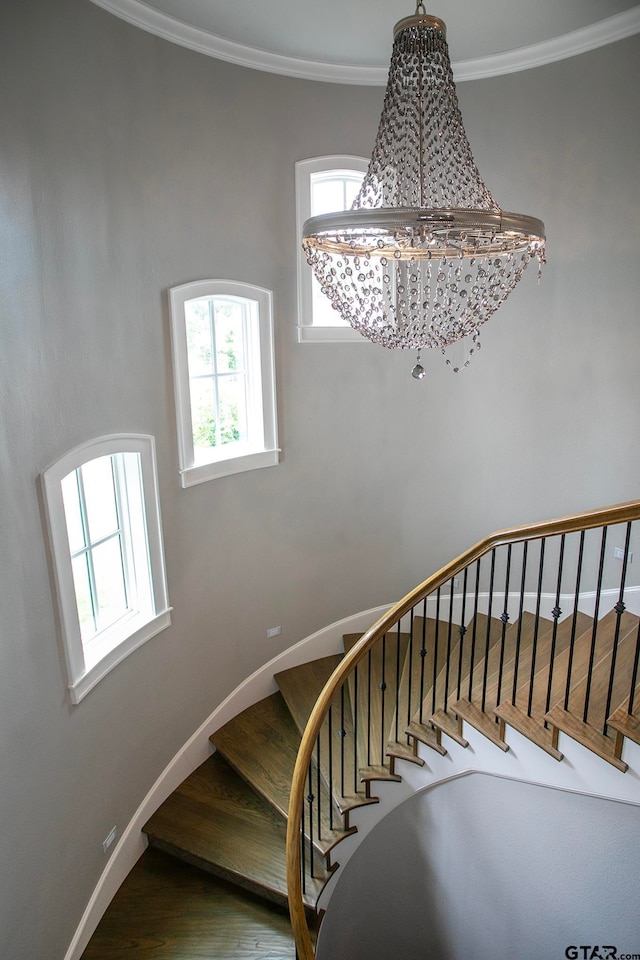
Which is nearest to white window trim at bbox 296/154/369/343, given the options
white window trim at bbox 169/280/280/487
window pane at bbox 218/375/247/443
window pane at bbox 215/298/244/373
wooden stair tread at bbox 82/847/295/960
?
white window trim at bbox 169/280/280/487

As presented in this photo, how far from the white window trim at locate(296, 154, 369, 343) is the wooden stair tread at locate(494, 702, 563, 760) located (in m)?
2.84

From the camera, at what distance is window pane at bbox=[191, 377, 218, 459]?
4500 millimetres

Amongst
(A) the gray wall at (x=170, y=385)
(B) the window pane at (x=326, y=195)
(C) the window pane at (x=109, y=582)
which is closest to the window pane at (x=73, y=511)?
(C) the window pane at (x=109, y=582)

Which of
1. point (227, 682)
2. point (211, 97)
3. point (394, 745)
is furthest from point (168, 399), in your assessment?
point (394, 745)

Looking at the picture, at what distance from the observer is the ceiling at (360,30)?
3680 mm

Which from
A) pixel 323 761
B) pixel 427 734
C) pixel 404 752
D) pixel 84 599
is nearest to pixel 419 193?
pixel 84 599

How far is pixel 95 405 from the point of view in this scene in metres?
3.43

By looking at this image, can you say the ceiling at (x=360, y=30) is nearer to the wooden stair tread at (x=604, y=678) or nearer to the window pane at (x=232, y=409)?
the window pane at (x=232, y=409)

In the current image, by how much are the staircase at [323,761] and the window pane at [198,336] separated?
2.14 meters

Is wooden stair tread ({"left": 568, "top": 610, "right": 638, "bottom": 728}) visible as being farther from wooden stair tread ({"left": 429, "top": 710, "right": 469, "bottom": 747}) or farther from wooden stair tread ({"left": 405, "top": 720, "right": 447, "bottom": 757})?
→ wooden stair tread ({"left": 405, "top": 720, "right": 447, "bottom": 757})

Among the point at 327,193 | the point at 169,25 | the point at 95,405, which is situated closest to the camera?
the point at 95,405

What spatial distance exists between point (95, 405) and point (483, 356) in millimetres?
3025

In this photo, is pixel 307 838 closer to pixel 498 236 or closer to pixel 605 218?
pixel 498 236

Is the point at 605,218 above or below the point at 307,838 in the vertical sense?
above
